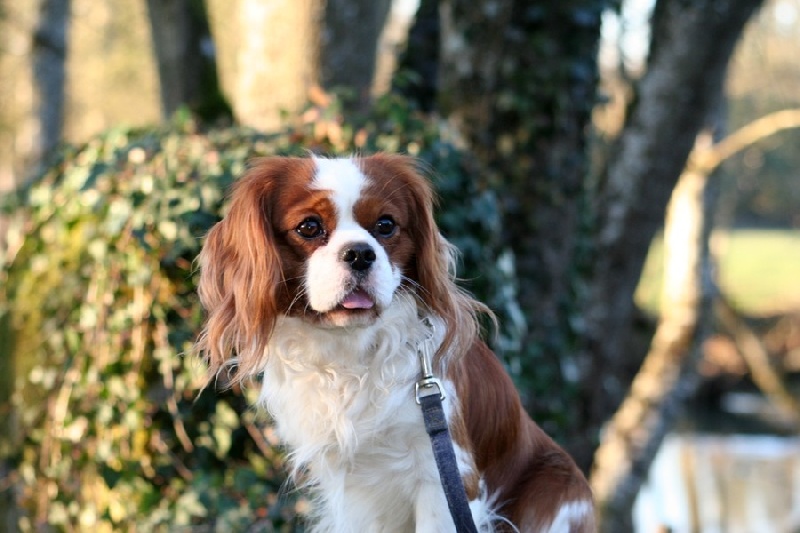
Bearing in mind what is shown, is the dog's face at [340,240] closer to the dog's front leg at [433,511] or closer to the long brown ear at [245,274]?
the long brown ear at [245,274]

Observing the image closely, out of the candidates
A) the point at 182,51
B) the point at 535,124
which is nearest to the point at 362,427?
the point at 535,124

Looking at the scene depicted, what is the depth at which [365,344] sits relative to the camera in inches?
115

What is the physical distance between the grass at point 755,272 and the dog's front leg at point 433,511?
11.7 m

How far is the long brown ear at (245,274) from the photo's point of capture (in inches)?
106

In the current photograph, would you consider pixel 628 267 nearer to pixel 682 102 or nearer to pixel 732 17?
pixel 682 102

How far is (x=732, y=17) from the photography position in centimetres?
573

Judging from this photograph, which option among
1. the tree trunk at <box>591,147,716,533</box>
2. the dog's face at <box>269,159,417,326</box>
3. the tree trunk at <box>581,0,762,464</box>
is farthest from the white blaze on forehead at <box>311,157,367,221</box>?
the tree trunk at <box>591,147,716,533</box>

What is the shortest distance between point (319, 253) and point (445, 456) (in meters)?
0.65

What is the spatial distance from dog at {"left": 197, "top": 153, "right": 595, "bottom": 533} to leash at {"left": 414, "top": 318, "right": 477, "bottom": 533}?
0.08m

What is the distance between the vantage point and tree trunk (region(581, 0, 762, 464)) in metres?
5.89

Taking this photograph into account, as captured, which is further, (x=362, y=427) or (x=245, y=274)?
(x=362, y=427)

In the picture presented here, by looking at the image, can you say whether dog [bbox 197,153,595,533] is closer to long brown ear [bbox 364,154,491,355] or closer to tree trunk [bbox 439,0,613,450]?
long brown ear [bbox 364,154,491,355]

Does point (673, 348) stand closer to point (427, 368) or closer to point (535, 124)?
point (535, 124)

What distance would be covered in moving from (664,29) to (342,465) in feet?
13.5
